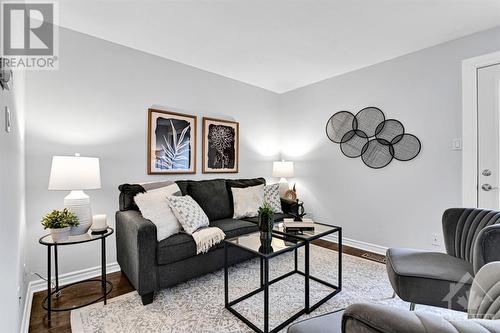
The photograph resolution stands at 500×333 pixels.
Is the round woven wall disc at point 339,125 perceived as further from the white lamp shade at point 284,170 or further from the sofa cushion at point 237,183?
the sofa cushion at point 237,183

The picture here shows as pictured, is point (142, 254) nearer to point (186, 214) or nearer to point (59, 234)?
point (186, 214)

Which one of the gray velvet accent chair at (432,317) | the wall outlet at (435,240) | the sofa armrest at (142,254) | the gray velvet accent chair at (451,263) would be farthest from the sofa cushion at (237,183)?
the gray velvet accent chair at (432,317)

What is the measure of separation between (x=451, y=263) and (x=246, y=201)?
2027 millimetres

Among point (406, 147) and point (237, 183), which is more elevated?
point (406, 147)

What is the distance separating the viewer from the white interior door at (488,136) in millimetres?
2320

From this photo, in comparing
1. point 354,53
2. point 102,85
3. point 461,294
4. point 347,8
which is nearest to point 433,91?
point 354,53

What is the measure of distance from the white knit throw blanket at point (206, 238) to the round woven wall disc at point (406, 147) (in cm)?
231

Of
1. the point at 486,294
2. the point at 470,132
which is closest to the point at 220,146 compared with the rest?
the point at 470,132

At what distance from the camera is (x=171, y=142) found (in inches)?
119

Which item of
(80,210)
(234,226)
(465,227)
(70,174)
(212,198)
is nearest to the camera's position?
(465,227)

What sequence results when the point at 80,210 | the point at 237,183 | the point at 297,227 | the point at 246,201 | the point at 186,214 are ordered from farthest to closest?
the point at 237,183 < the point at 246,201 < the point at 186,214 < the point at 297,227 < the point at 80,210

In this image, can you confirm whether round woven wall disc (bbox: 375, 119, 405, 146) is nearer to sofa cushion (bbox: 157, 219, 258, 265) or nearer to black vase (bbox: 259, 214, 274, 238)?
black vase (bbox: 259, 214, 274, 238)

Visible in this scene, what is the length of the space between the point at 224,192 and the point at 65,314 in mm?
1849

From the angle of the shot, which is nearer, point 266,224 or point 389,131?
point 266,224
